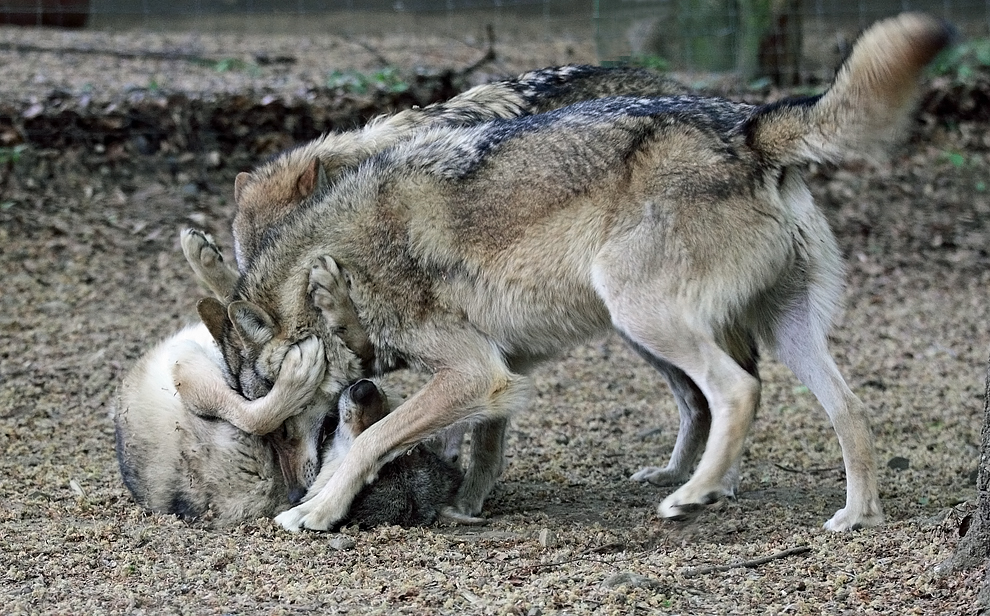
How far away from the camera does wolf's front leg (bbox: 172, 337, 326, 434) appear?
4363 millimetres

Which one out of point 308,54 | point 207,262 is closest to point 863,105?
point 207,262

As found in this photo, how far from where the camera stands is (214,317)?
4559mm

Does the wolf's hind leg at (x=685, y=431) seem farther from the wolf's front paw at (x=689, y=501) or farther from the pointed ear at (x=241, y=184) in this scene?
the pointed ear at (x=241, y=184)

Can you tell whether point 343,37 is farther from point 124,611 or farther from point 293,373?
point 124,611

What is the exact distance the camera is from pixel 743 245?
13.1 ft

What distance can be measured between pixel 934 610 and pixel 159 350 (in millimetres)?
3557

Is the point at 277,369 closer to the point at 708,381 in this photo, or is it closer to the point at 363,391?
the point at 363,391

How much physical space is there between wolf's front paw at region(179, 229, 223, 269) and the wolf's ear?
691 mm

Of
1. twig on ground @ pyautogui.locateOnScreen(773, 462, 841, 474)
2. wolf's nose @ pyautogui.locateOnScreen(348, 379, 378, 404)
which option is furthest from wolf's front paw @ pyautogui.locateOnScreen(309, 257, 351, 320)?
twig on ground @ pyautogui.locateOnScreen(773, 462, 841, 474)

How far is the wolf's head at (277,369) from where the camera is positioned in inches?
175

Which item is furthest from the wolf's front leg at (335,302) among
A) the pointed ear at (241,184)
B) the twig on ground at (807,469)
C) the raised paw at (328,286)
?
the twig on ground at (807,469)

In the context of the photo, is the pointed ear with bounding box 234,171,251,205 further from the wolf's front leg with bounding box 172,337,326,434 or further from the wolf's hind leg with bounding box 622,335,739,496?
the wolf's hind leg with bounding box 622,335,739,496

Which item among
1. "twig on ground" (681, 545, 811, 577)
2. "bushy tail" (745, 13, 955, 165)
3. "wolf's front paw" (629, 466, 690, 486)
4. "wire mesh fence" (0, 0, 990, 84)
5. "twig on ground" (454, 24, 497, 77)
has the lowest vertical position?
"wolf's front paw" (629, 466, 690, 486)

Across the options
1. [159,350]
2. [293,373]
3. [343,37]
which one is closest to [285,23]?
[343,37]
